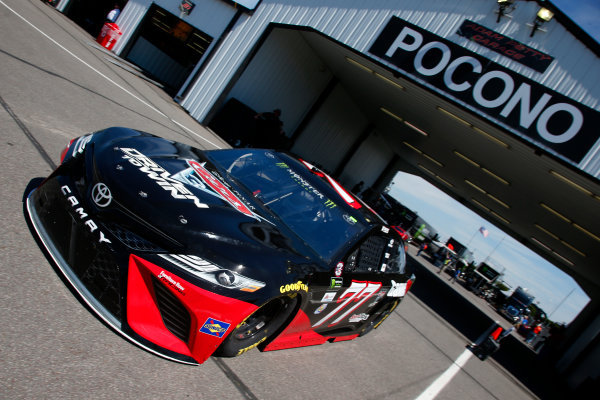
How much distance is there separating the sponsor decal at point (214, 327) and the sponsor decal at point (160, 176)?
78cm

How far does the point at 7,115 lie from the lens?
4512 millimetres

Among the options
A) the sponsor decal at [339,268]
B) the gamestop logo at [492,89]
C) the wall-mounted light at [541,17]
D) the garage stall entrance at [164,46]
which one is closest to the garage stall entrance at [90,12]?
the garage stall entrance at [164,46]

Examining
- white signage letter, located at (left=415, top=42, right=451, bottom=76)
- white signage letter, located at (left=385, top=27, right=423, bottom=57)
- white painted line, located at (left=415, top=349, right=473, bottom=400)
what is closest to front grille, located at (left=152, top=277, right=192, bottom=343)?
white painted line, located at (left=415, top=349, right=473, bottom=400)

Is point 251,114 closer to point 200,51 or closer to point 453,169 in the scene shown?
point 200,51

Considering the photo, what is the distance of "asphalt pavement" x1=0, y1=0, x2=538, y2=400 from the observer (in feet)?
7.03

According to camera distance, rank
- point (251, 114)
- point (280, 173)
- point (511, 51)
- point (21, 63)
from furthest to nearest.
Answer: point (251, 114), point (511, 51), point (21, 63), point (280, 173)

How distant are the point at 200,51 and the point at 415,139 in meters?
10.6

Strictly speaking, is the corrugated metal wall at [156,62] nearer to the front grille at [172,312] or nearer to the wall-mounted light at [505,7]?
the wall-mounted light at [505,7]

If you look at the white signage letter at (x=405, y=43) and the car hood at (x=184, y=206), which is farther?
the white signage letter at (x=405, y=43)

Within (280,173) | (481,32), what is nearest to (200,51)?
(481,32)

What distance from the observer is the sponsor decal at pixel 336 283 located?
3.27m

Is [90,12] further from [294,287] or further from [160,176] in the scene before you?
[294,287]

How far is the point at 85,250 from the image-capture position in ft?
7.86

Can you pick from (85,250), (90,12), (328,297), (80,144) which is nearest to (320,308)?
(328,297)
